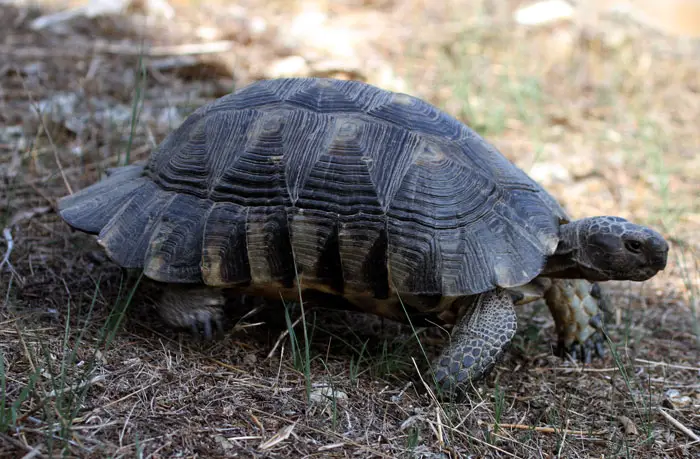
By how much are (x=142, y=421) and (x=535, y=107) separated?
18.8ft

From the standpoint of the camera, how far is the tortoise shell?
2.97 m

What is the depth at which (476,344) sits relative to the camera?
2.98 m

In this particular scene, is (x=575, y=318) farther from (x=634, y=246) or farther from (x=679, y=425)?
(x=679, y=425)

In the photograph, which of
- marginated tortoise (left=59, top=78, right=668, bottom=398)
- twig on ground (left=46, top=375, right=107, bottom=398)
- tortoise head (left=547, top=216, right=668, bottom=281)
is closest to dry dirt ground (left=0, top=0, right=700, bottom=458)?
A: twig on ground (left=46, top=375, right=107, bottom=398)

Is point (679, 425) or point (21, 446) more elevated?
point (21, 446)

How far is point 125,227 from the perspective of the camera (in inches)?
124

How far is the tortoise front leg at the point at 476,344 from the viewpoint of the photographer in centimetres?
293

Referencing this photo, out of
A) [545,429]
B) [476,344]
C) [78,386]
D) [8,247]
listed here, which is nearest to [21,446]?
[78,386]

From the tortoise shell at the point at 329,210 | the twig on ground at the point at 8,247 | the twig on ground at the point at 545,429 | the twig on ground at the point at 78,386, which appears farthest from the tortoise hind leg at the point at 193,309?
the twig on ground at the point at 545,429

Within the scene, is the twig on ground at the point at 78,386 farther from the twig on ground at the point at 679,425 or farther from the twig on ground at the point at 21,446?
the twig on ground at the point at 679,425

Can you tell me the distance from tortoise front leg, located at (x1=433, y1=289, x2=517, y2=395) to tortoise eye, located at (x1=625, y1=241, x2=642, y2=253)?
0.60 meters

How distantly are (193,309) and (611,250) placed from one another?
6.28 ft

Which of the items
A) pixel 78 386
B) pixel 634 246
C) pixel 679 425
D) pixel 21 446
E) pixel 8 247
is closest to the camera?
pixel 21 446

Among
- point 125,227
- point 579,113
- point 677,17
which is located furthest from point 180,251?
point 677,17
